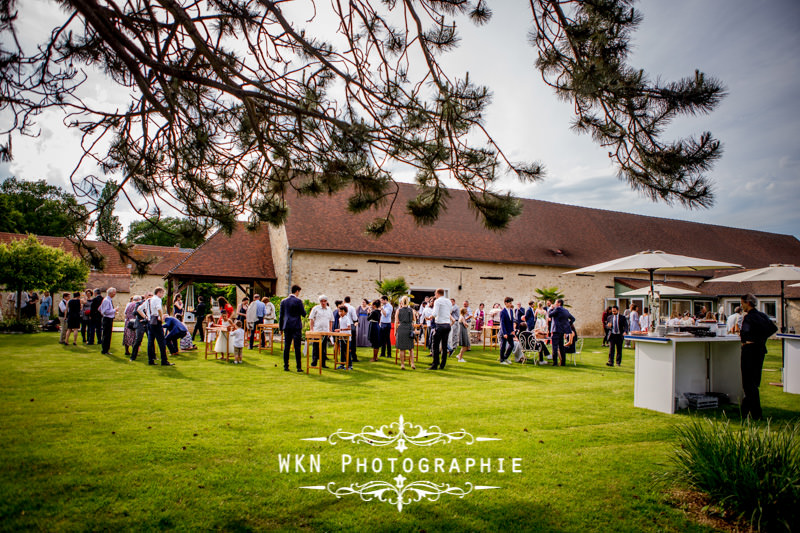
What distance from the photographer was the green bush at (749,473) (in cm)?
323

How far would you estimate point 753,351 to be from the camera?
21.2ft

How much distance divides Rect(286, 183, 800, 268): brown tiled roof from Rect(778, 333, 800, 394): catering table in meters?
10.5

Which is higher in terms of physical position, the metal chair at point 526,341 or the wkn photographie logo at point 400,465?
the metal chair at point 526,341

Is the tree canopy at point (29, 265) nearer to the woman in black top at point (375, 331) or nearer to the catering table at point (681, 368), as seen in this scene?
the woman in black top at point (375, 331)

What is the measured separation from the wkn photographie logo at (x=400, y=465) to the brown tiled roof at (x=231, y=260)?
14.2m

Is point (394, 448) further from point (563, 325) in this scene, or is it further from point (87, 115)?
point (563, 325)

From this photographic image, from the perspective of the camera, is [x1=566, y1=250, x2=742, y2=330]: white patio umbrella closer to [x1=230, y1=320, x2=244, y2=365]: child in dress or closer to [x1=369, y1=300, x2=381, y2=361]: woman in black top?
[x1=369, y1=300, x2=381, y2=361]: woman in black top

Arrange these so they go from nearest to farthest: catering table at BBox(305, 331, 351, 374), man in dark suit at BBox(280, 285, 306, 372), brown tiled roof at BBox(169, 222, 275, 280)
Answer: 1. catering table at BBox(305, 331, 351, 374)
2. man in dark suit at BBox(280, 285, 306, 372)
3. brown tiled roof at BBox(169, 222, 275, 280)

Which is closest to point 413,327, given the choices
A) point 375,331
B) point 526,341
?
point 375,331

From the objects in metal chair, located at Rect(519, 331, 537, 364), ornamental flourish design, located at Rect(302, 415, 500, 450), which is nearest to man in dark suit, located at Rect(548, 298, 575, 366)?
metal chair, located at Rect(519, 331, 537, 364)

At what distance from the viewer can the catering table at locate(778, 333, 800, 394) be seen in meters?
8.29

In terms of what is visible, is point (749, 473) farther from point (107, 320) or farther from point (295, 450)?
point (107, 320)

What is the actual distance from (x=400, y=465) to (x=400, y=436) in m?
0.84

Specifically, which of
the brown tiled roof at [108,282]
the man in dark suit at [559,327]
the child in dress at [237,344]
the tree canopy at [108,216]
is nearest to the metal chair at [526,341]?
the man in dark suit at [559,327]
